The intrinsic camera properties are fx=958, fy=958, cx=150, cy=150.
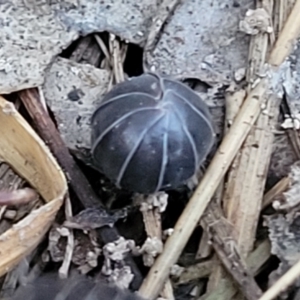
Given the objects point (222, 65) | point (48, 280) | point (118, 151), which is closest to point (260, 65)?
point (222, 65)

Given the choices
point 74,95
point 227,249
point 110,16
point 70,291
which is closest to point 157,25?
point 110,16

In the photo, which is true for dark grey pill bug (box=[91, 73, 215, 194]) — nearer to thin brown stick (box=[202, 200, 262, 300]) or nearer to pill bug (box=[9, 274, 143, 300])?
thin brown stick (box=[202, 200, 262, 300])

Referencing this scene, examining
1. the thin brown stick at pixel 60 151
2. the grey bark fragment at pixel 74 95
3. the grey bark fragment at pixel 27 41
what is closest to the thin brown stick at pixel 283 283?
the thin brown stick at pixel 60 151

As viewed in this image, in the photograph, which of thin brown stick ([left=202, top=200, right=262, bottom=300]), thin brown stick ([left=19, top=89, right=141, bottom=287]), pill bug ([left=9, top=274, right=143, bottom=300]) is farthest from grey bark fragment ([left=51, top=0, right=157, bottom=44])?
pill bug ([left=9, top=274, right=143, bottom=300])

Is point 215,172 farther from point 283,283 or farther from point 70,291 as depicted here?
point 70,291

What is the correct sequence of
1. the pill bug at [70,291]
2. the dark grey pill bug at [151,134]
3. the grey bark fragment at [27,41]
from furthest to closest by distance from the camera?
the grey bark fragment at [27,41], the dark grey pill bug at [151,134], the pill bug at [70,291]

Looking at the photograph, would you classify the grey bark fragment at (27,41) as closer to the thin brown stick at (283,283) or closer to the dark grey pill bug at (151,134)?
the dark grey pill bug at (151,134)
